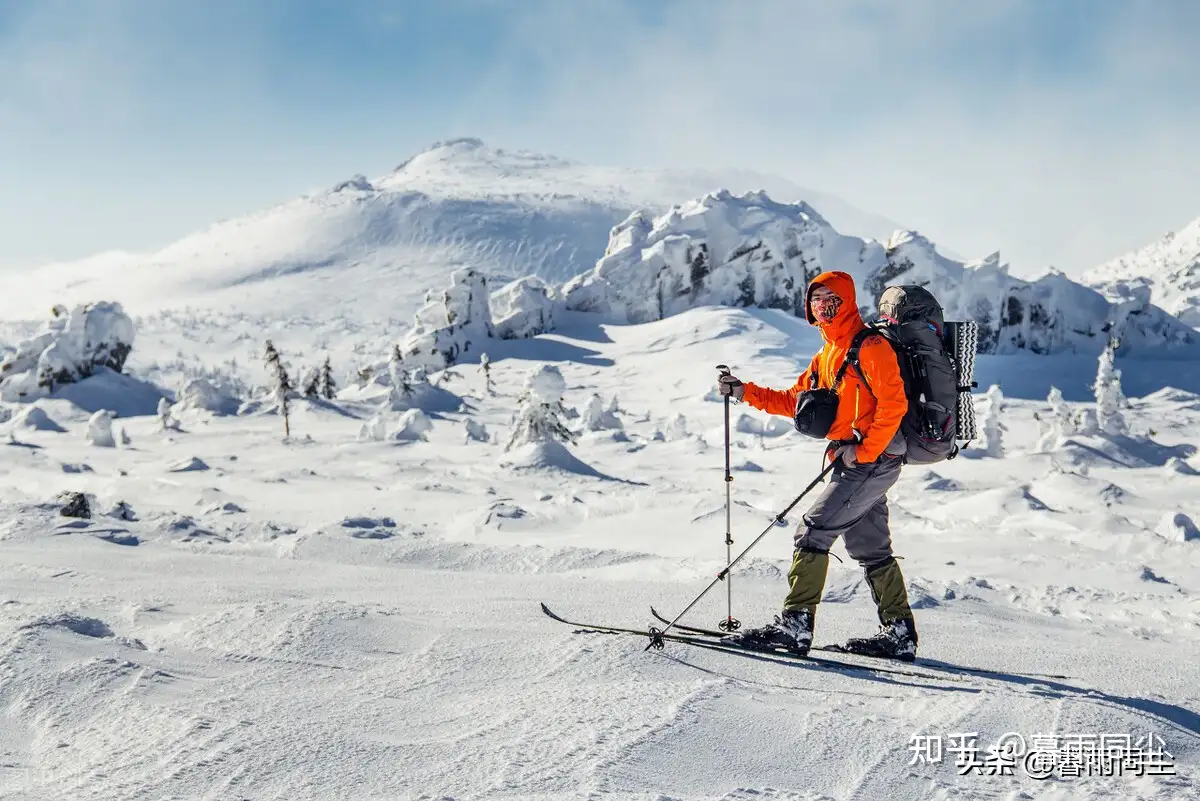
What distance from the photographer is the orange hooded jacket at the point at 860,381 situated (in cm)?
386

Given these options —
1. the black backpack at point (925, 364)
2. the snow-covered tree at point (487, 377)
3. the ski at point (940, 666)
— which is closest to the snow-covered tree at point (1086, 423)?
the snow-covered tree at point (487, 377)

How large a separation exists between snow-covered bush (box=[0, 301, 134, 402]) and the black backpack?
50.7m

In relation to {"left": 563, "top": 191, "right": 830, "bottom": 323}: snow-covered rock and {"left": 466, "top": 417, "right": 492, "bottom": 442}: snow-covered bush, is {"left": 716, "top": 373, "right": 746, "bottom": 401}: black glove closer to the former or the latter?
{"left": 466, "top": 417, "right": 492, "bottom": 442}: snow-covered bush

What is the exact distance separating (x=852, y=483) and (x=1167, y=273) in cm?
14047

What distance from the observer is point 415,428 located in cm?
3322

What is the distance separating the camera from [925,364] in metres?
4.05

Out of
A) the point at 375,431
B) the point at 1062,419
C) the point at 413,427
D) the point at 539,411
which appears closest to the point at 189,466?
the point at 375,431

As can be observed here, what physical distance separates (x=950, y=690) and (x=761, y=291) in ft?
218

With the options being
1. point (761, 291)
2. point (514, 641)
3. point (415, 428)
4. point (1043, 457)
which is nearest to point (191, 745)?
point (514, 641)

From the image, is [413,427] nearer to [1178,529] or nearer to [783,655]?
[1178,529]

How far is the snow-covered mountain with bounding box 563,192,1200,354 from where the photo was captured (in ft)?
216

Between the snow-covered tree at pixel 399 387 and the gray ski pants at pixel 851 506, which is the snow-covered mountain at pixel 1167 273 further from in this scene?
the gray ski pants at pixel 851 506

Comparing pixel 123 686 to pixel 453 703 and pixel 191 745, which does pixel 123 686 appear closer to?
pixel 191 745

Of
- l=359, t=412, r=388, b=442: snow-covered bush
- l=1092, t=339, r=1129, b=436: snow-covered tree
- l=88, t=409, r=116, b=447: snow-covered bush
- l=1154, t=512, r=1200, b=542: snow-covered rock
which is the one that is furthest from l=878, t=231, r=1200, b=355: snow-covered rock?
l=1154, t=512, r=1200, b=542: snow-covered rock
